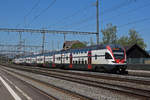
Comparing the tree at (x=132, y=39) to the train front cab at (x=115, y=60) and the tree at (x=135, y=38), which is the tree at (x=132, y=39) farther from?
the train front cab at (x=115, y=60)

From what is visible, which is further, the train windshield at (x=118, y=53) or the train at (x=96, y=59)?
the train windshield at (x=118, y=53)

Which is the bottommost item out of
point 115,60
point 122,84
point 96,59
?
point 122,84

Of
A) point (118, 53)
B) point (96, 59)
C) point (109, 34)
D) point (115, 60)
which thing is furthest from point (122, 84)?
point (109, 34)

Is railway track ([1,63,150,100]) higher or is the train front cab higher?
the train front cab

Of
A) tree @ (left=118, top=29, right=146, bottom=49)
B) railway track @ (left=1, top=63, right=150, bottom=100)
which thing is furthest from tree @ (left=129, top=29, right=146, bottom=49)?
railway track @ (left=1, top=63, right=150, bottom=100)

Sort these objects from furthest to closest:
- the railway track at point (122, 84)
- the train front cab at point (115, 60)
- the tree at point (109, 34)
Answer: the tree at point (109, 34), the train front cab at point (115, 60), the railway track at point (122, 84)

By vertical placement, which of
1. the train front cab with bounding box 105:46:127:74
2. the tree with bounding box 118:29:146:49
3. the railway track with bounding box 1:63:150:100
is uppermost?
the tree with bounding box 118:29:146:49

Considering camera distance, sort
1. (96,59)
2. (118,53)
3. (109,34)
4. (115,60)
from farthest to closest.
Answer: (109,34)
(96,59)
(118,53)
(115,60)

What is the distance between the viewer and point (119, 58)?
2517 centimetres

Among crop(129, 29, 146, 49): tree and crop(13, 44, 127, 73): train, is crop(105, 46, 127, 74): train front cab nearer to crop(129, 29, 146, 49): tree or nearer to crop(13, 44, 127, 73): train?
crop(13, 44, 127, 73): train

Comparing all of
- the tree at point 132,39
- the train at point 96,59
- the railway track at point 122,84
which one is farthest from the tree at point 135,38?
the railway track at point 122,84

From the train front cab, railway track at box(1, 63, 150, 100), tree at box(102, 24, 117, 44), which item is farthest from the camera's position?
tree at box(102, 24, 117, 44)

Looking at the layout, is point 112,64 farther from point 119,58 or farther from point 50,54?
point 50,54

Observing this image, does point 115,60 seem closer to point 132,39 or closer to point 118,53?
point 118,53
